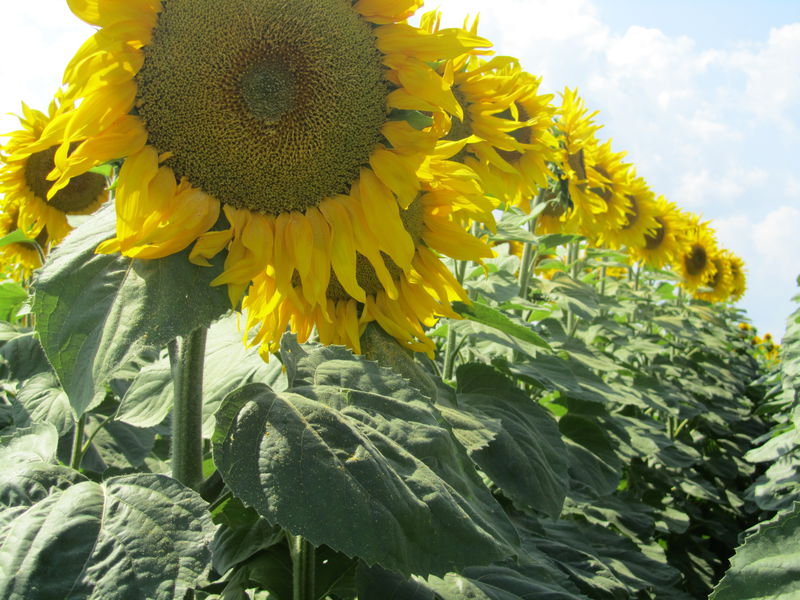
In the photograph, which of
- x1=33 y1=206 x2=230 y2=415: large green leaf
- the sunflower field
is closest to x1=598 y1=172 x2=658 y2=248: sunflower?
the sunflower field

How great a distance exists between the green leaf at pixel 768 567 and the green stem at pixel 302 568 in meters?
0.70

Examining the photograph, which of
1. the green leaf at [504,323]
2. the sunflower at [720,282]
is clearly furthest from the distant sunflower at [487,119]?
the sunflower at [720,282]

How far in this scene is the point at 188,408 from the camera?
1.34 meters

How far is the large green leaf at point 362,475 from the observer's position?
99 centimetres

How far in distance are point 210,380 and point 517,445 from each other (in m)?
0.79

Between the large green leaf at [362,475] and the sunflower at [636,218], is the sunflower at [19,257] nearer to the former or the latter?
the large green leaf at [362,475]

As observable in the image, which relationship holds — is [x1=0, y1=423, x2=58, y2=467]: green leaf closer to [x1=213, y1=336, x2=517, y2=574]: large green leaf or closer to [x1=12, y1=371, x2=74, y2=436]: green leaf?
[x1=213, y1=336, x2=517, y2=574]: large green leaf

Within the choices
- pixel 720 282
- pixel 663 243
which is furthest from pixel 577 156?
pixel 720 282

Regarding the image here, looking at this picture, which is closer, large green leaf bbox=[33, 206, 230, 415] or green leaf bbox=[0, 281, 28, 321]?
large green leaf bbox=[33, 206, 230, 415]

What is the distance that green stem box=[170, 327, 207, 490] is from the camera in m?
1.34

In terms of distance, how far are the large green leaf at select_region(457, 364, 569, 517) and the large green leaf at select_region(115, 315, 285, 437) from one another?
1.73 feet

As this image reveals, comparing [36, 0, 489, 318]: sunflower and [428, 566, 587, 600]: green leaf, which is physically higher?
[36, 0, 489, 318]: sunflower

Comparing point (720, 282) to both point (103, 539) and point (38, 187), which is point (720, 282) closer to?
point (38, 187)

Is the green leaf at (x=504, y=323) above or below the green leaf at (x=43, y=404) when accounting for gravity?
above
